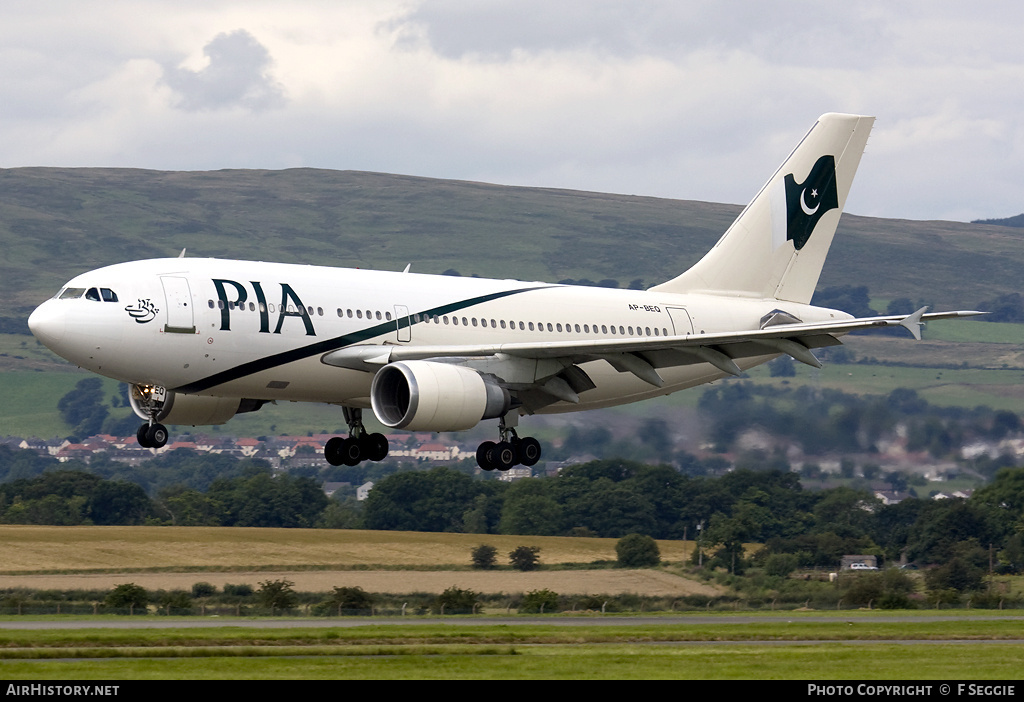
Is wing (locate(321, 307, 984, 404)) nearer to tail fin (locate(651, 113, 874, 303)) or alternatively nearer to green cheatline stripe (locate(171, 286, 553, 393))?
green cheatline stripe (locate(171, 286, 553, 393))

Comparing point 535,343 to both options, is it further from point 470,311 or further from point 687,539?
point 687,539

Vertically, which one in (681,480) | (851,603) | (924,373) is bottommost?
(851,603)

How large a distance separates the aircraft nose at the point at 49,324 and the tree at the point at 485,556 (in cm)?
4747

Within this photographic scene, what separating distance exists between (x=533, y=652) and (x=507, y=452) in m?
5.88

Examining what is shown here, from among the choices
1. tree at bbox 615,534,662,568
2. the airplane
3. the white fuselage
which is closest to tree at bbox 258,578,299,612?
Answer: tree at bbox 615,534,662,568

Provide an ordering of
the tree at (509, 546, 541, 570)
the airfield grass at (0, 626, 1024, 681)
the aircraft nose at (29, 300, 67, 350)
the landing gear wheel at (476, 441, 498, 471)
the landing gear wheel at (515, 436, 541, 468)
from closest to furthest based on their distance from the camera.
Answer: the airfield grass at (0, 626, 1024, 681) < the aircraft nose at (29, 300, 67, 350) < the landing gear wheel at (476, 441, 498, 471) < the landing gear wheel at (515, 436, 541, 468) < the tree at (509, 546, 541, 570)

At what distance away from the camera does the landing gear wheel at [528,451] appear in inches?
1585

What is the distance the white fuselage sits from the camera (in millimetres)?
35531

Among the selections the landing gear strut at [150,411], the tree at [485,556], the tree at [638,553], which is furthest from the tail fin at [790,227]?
the tree at [485,556]

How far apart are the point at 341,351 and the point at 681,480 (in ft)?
185

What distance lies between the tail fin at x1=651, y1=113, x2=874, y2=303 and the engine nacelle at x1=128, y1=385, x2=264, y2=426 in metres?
14.3

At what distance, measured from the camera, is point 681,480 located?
91.4m

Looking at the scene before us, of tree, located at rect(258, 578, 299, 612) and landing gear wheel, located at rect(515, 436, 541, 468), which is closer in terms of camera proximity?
landing gear wheel, located at rect(515, 436, 541, 468)
